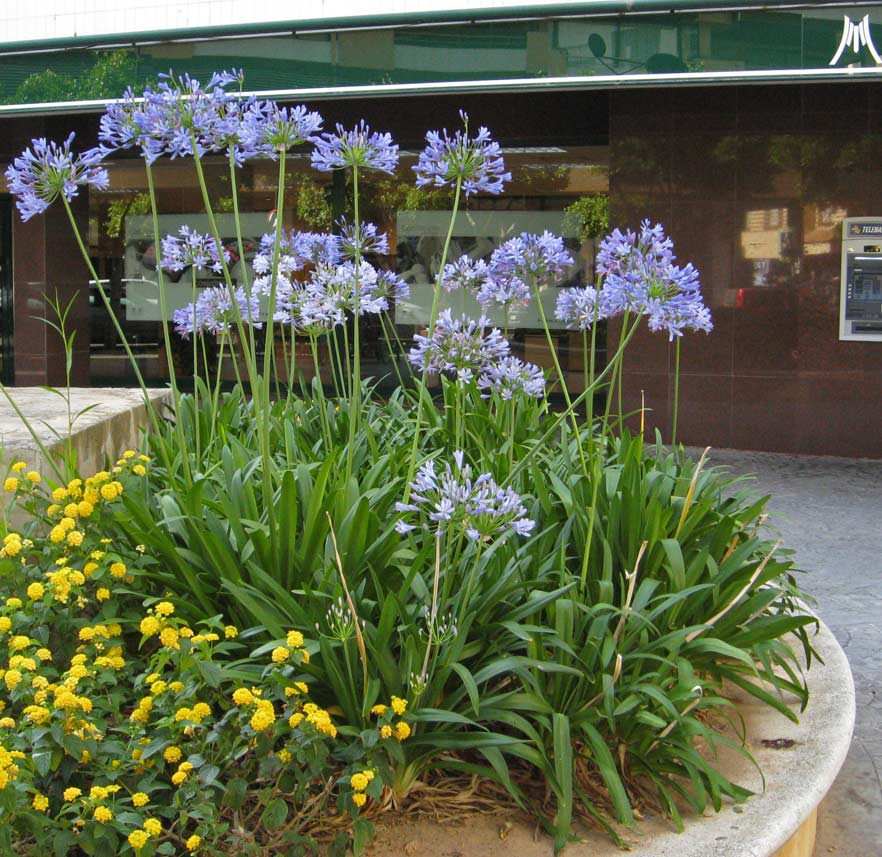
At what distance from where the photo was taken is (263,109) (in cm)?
344

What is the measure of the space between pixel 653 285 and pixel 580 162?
9076mm

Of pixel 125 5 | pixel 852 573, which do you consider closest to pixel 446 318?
pixel 852 573

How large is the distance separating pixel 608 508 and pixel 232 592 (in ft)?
4.40

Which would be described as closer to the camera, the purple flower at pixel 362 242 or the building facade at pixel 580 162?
the purple flower at pixel 362 242

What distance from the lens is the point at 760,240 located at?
11.0 m

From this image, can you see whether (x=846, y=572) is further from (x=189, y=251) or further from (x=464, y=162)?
(x=464, y=162)

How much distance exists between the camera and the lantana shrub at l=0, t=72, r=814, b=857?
2625mm

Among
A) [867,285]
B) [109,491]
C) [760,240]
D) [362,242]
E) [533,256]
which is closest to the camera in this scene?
[109,491]

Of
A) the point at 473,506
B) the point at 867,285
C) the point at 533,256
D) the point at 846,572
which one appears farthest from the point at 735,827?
the point at 867,285

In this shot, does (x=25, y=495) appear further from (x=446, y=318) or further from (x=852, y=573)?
(x=852, y=573)

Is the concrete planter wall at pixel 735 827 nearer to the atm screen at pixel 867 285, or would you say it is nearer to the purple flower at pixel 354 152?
the purple flower at pixel 354 152

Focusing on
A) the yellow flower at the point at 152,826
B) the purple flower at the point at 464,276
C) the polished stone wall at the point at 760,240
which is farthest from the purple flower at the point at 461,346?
the polished stone wall at the point at 760,240

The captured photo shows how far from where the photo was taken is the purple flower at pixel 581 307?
12.2 feet

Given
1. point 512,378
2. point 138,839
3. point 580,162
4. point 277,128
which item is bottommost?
point 138,839
